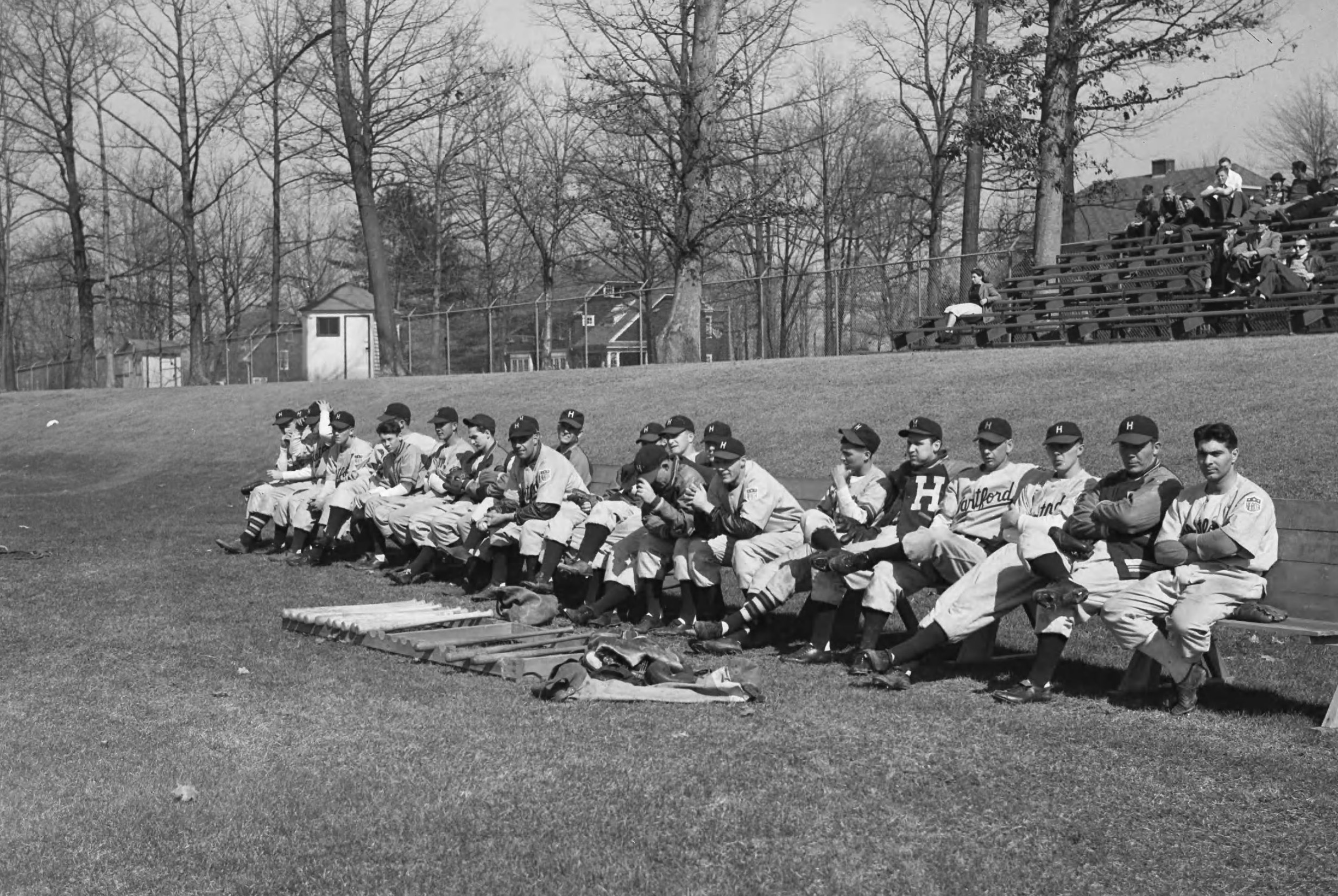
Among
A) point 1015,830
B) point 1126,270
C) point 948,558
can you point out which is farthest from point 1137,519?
point 1126,270

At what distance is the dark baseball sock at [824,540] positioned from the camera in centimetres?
960

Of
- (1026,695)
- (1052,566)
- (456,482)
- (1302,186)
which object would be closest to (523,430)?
(456,482)

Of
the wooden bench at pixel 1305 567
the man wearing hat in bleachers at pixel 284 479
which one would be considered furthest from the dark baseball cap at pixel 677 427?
the man wearing hat in bleachers at pixel 284 479

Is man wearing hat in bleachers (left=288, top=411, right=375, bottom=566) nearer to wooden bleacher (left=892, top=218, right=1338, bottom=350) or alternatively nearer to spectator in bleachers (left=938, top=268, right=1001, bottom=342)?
wooden bleacher (left=892, top=218, right=1338, bottom=350)

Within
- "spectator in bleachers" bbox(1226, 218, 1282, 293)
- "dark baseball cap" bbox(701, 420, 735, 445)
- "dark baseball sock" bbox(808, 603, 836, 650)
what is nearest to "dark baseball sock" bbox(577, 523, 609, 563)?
"dark baseball cap" bbox(701, 420, 735, 445)

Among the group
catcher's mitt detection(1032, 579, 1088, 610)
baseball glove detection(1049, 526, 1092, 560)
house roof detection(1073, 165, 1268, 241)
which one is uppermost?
house roof detection(1073, 165, 1268, 241)

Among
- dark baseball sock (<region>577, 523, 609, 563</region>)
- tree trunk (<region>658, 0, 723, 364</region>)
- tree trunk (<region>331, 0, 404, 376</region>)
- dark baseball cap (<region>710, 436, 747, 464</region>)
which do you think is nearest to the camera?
dark baseball cap (<region>710, 436, 747, 464</region>)

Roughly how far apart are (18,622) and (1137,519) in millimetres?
7794

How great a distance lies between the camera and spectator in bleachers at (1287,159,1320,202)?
80.7ft

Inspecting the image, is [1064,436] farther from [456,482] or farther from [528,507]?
[456,482]

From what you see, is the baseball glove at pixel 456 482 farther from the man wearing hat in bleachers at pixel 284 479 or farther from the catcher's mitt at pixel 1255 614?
the catcher's mitt at pixel 1255 614

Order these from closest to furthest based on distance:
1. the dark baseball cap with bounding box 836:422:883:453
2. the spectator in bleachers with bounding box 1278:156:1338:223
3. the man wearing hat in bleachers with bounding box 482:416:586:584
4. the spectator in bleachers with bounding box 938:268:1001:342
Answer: the dark baseball cap with bounding box 836:422:883:453
the man wearing hat in bleachers with bounding box 482:416:586:584
the spectator in bleachers with bounding box 938:268:1001:342
the spectator in bleachers with bounding box 1278:156:1338:223

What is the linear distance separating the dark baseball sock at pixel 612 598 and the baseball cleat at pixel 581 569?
1.08ft

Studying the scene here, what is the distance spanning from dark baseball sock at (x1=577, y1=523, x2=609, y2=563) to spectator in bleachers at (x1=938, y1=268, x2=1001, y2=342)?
40.7 ft
